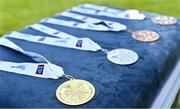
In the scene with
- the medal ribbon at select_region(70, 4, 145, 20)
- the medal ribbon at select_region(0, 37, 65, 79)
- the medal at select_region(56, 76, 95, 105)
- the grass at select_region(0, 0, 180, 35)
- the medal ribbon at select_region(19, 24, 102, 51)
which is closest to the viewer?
the medal at select_region(56, 76, 95, 105)

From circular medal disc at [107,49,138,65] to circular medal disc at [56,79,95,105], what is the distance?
18 cm

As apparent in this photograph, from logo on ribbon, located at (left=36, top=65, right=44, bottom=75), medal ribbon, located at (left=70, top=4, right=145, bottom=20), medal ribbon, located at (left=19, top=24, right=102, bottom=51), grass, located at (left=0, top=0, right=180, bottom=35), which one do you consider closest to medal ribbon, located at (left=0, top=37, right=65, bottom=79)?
logo on ribbon, located at (left=36, top=65, right=44, bottom=75)

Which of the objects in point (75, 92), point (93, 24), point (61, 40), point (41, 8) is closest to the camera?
point (75, 92)

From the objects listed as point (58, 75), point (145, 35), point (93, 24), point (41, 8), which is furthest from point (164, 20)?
point (41, 8)

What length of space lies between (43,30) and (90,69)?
426 millimetres

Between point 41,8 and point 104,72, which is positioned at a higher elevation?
point 104,72

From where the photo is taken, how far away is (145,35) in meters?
1.47

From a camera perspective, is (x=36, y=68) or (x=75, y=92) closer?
(x=75, y=92)

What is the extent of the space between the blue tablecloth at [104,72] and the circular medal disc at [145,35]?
0.02 metres

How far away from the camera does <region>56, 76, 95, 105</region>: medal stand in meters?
1.08

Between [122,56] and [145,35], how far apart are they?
22cm

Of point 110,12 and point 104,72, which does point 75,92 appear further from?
point 110,12

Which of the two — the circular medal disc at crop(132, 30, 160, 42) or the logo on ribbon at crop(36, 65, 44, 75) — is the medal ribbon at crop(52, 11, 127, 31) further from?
the logo on ribbon at crop(36, 65, 44, 75)

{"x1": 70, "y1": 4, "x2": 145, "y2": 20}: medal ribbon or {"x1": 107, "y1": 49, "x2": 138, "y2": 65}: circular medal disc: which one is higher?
{"x1": 70, "y1": 4, "x2": 145, "y2": 20}: medal ribbon
